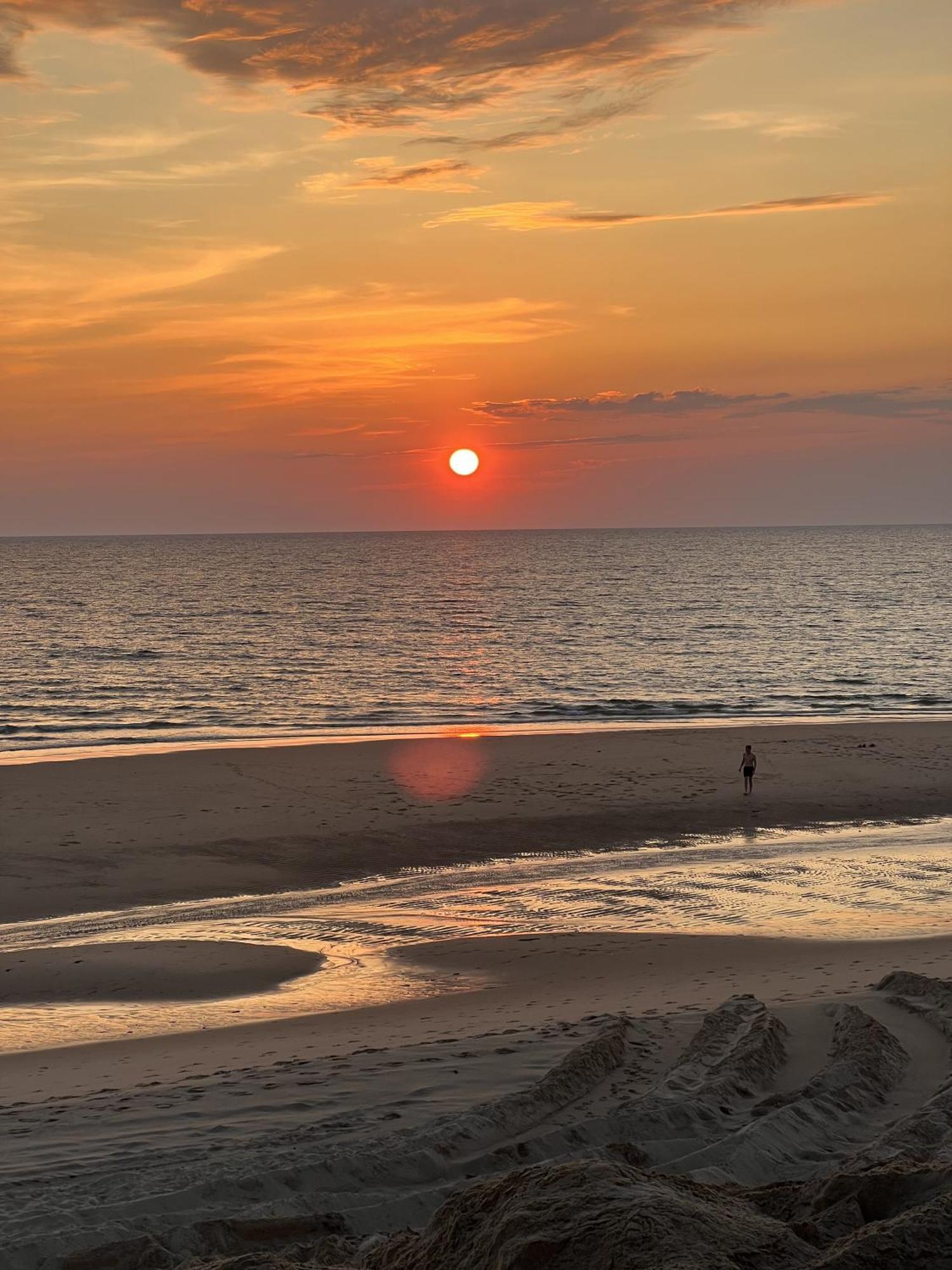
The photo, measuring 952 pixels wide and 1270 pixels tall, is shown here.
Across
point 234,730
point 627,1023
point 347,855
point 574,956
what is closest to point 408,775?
point 347,855

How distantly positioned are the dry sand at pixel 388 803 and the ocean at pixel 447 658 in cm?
864

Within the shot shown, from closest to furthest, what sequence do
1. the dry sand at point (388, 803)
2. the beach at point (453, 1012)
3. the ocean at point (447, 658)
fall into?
the beach at point (453, 1012), the dry sand at point (388, 803), the ocean at point (447, 658)

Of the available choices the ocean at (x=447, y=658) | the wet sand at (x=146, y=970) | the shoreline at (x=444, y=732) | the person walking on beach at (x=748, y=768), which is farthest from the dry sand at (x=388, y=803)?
the ocean at (x=447, y=658)

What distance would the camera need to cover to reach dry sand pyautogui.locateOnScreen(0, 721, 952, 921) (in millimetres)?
21438

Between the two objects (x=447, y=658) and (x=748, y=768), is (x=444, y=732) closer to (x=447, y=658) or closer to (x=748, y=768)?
(x=748, y=768)

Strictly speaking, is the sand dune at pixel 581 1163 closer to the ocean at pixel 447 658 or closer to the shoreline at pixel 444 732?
the shoreline at pixel 444 732

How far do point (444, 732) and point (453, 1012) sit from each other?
2873 cm

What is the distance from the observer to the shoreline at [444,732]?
36.0 m

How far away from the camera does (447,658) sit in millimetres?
68938

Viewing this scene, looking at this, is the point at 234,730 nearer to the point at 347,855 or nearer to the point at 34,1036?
the point at 347,855

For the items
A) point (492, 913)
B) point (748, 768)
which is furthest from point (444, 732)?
Answer: point (492, 913)

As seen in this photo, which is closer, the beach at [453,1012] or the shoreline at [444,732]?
the beach at [453,1012]

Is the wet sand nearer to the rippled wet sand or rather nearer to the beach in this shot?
the beach

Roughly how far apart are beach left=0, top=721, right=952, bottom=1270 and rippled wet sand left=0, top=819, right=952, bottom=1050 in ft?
0.28
